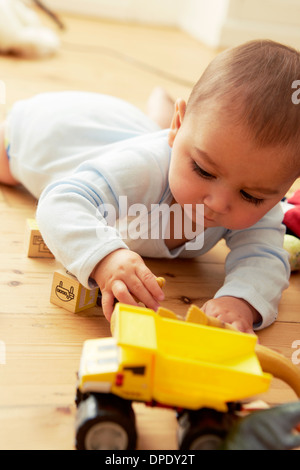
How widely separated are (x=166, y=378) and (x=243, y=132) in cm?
37

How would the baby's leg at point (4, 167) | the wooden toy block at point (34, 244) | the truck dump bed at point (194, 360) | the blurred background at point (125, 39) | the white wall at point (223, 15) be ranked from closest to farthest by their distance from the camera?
1. the truck dump bed at point (194, 360)
2. the wooden toy block at point (34, 244)
3. the baby's leg at point (4, 167)
4. the blurred background at point (125, 39)
5. the white wall at point (223, 15)

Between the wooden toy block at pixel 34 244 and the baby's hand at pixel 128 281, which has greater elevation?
the baby's hand at pixel 128 281

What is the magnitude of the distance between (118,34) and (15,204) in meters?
2.15

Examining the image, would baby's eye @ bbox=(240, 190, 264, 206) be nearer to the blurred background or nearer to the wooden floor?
the wooden floor

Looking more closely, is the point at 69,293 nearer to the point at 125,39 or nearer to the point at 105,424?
the point at 105,424

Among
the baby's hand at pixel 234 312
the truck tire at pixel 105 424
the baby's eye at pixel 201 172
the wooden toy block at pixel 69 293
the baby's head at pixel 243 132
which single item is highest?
the baby's head at pixel 243 132

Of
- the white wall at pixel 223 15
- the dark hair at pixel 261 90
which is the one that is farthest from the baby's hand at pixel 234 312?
the white wall at pixel 223 15

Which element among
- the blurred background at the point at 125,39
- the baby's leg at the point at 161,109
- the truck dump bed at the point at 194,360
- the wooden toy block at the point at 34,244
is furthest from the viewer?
the blurred background at the point at 125,39

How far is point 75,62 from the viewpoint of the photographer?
2391mm

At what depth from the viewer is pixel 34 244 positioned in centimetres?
97

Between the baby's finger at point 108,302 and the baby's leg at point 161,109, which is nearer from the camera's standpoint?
the baby's finger at point 108,302

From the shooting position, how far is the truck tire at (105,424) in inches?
21.8

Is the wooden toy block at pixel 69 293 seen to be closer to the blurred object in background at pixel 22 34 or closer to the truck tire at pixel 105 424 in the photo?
the truck tire at pixel 105 424

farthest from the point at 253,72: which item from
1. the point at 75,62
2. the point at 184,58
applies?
the point at 184,58
